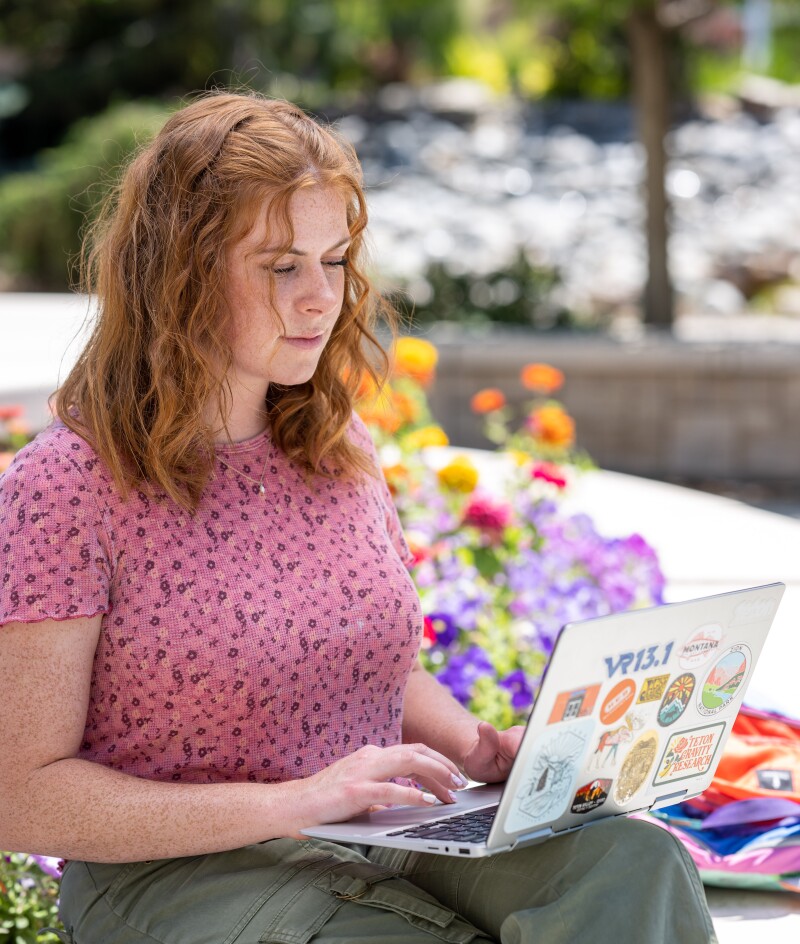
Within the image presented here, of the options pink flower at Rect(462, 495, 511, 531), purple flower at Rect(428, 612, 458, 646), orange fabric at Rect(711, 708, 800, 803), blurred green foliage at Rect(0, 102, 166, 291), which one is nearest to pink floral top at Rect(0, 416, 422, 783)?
orange fabric at Rect(711, 708, 800, 803)

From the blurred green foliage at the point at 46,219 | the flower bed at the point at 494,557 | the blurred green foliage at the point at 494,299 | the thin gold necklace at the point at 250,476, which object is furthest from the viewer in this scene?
the blurred green foliage at the point at 46,219

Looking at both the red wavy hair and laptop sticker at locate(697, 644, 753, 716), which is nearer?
laptop sticker at locate(697, 644, 753, 716)

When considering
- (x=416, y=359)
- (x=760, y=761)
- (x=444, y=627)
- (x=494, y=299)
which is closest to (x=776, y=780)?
(x=760, y=761)

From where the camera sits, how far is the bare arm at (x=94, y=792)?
1513 mm

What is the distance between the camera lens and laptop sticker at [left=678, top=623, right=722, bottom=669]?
58.2 inches

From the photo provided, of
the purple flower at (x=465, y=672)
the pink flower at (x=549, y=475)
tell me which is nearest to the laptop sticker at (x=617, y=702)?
the purple flower at (x=465, y=672)

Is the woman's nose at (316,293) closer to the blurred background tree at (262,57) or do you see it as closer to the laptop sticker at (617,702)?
the laptop sticker at (617,702)

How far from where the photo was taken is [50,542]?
1552 millimetres

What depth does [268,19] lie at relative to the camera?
17.5 m

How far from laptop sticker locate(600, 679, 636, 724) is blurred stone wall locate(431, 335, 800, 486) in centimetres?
584

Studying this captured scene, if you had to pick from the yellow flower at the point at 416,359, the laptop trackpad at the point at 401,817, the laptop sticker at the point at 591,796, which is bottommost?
the yellow flower at the point at 416,359

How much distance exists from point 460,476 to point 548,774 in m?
2.25

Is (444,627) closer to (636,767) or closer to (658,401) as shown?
(636,767)

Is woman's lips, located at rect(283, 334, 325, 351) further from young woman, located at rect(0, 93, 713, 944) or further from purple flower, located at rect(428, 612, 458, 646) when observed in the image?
purple flower, located at rect(428, 612, 458, 646)
